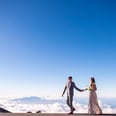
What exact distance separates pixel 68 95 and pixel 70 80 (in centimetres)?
118

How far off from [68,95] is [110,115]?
3.86m

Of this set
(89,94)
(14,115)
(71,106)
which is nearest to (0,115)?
(14,115)

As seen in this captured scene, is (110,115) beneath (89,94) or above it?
beneath

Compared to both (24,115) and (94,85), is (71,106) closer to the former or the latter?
(94,85)

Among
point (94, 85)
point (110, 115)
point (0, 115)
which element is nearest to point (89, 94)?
point (94, 85)

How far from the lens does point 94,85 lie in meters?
21.1

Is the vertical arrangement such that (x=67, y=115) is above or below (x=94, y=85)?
below

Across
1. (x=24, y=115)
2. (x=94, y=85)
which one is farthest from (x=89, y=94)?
(x=24, y=115)

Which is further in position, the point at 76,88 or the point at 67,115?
the point at 76,88

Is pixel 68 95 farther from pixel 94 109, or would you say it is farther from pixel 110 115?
pixel 110 115

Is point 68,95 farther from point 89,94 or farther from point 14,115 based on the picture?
point 14,115

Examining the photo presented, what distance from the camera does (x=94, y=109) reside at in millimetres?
21281

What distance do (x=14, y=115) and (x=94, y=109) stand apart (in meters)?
6.08

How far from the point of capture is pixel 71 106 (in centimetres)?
2112
